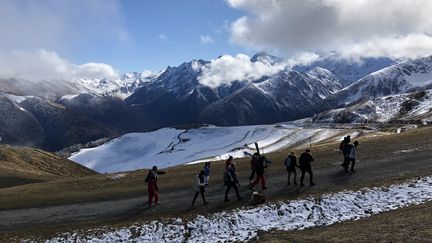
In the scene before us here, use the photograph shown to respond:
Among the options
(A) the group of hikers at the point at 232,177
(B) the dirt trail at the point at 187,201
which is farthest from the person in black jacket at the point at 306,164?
(B) the dirt trail at the point at 187,201

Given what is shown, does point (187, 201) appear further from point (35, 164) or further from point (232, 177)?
point (35, 164)

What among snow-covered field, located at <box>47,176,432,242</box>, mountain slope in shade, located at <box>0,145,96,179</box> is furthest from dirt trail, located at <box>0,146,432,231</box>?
mountain slope in shade, located at <box>0,145,96,179</box>

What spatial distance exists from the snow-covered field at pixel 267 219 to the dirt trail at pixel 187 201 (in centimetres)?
221

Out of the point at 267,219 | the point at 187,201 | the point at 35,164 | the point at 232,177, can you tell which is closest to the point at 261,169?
the point at 232,177

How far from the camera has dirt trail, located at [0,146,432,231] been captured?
35.0 metres

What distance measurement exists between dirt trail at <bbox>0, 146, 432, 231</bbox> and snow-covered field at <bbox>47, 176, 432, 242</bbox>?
2.21 m

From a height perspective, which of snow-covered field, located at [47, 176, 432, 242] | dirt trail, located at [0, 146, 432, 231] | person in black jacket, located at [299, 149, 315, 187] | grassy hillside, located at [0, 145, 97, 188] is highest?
grassy hillside, located at [0, 145, 97, 188]

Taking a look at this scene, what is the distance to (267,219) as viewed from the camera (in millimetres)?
31359

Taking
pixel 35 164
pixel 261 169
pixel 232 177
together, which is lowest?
pixel 232 177

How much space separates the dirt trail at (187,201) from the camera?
35.0m

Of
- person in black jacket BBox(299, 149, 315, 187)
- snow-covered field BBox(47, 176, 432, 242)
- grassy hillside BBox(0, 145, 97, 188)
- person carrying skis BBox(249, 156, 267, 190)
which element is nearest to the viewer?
snow-covered field BBox(47, 176, 432, 242)

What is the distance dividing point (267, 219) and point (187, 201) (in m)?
8.46

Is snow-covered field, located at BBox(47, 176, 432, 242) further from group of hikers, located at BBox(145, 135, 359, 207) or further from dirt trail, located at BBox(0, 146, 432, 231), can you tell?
group of hikers, located at BBox(145, 135, 359, 207)

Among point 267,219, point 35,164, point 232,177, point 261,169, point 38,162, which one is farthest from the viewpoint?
point 38,162
